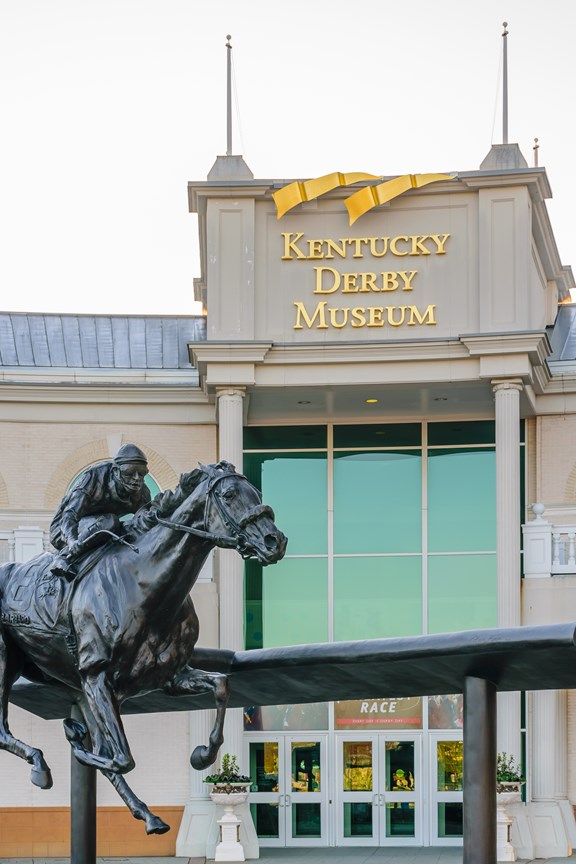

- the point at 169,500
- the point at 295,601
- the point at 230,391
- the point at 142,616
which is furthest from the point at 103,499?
the point at 295,601

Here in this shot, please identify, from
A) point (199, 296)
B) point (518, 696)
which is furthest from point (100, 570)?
point (199, 296)

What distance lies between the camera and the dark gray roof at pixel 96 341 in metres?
30.8

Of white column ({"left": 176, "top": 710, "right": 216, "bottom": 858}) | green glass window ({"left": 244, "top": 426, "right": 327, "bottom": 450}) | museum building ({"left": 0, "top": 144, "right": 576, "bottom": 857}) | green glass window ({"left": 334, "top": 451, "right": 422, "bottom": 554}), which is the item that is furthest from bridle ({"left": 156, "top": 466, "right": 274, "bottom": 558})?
green glass window ({"left": 244, "top": 426, "right": 327, "bottom": 450})

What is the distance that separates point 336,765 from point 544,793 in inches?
154

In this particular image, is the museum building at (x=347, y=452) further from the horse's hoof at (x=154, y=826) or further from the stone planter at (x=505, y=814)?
the horse's hoof at (x=154, y=826)

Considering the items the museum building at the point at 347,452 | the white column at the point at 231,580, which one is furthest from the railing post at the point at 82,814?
the museum building at the point at 347,452

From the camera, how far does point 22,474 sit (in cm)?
2919

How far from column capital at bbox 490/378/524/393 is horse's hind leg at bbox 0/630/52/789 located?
19.6 m

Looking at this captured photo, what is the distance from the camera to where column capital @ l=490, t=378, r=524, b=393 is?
1077 inches

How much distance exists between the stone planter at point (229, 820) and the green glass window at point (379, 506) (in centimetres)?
507

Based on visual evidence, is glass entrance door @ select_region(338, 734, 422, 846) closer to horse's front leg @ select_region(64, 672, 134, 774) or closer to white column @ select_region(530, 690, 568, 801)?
white column @ select_region(530, 690, 568, 801)

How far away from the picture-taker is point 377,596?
1171 inches

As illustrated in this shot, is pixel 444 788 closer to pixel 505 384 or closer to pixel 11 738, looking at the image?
pixel 505 384

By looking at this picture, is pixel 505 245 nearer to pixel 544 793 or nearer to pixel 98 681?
pixel 544 793
